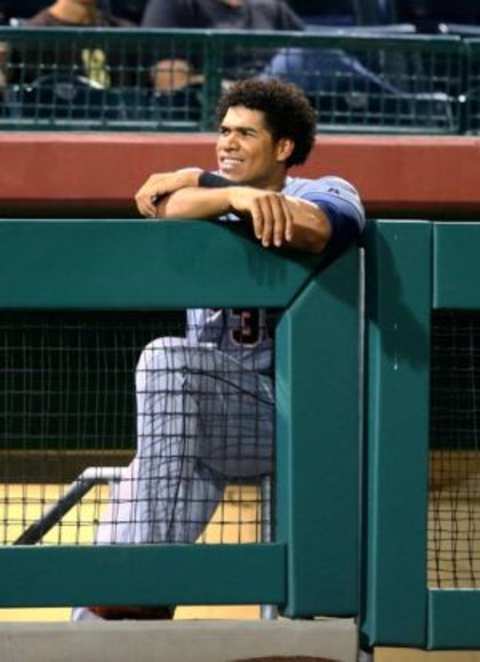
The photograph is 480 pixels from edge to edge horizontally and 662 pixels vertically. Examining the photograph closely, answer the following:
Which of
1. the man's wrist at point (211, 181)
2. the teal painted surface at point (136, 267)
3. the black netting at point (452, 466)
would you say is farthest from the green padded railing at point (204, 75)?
the teal painted surface at point (136, 267)

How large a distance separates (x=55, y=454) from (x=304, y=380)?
0.83m

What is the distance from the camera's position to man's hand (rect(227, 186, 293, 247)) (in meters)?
4.88

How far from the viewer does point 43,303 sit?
495 centimetres

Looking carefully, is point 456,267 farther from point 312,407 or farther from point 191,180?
point 191,180

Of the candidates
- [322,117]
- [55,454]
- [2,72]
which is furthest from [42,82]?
[55,454]

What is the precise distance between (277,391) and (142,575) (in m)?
0.59

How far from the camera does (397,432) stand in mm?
5074

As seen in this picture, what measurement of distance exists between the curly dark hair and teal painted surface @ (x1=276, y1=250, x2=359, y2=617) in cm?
64

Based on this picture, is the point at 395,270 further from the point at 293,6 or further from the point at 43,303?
the point at 293,6

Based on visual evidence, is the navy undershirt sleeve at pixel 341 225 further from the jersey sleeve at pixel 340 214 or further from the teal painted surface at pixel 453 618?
the teal painted surface at pixel 453 618

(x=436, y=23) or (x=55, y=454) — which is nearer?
(x=55, y=454)

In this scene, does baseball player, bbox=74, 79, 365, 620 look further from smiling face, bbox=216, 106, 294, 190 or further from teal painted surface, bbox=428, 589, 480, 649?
teal painted surface, bbox=428, 589, 480, 649

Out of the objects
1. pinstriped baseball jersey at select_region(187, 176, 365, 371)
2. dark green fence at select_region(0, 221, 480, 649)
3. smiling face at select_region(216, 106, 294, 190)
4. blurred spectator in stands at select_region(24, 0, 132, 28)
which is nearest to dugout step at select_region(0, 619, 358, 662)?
dark green fence at select_region(0, 221, 480, 649)

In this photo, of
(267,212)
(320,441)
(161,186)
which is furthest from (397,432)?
(161,186)
